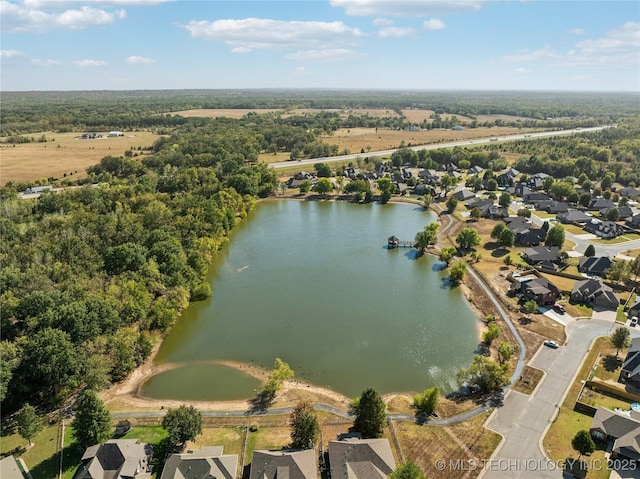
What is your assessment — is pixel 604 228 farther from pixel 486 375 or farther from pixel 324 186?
pixel 324 186

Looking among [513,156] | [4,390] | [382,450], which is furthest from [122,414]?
[513,156]

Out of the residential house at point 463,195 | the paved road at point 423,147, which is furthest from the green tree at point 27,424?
the paved road at point 423,147

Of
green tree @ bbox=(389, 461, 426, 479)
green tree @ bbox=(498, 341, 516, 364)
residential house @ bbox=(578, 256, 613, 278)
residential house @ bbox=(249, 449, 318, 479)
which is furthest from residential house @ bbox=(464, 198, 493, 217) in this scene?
residential house @ bbox=(249, 449, 318, 479)

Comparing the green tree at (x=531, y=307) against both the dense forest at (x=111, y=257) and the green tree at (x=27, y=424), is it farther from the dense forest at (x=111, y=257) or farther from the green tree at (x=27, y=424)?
the green tree at (x=27, y=424)

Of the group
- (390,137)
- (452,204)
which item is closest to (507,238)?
(452,204)

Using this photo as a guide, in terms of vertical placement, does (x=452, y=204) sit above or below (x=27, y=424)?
above

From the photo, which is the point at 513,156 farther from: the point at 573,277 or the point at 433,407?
the point at 433,407
